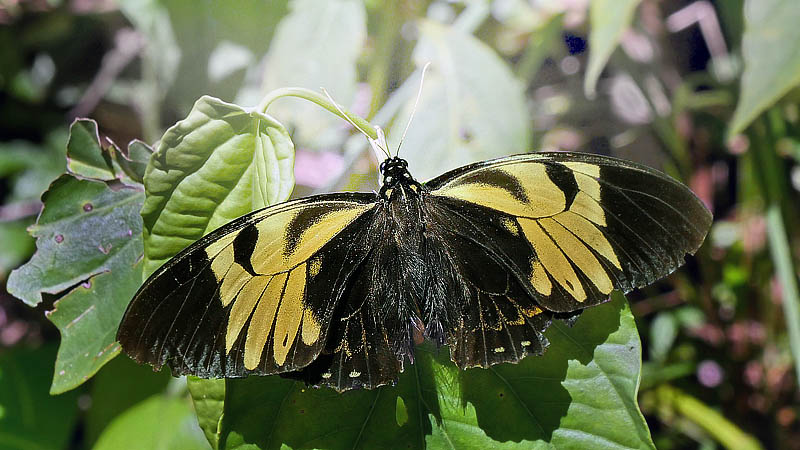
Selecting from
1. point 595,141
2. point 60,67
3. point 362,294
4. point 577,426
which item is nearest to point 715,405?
point 595,141

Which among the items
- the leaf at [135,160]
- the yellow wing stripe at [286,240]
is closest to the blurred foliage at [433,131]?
the leaf at [135,160]

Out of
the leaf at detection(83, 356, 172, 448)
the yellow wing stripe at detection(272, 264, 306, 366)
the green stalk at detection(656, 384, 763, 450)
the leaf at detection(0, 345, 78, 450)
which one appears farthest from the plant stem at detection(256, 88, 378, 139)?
the green stalk at detection(656, 384, 763, 450)

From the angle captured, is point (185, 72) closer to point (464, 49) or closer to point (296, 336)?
point (464, 49)

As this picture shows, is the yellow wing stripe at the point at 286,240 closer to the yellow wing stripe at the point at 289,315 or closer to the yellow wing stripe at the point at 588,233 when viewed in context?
the yellow wing stripe at the point at 289,315

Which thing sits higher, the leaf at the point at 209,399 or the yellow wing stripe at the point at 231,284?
the yellow wing stripe at the point at 231,284

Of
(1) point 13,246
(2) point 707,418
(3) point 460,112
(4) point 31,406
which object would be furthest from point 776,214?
(1) point 13,246

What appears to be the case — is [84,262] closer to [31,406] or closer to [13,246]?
[31,406]

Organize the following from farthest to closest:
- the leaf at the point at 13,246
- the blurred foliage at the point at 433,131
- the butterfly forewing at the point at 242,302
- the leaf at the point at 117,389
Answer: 1. the leaf at the point at 13,246
2. the leaf at the point at 117,389
3. the blurred foliage at the point at 433,131
4. the butterfly forewing at the point at 242,302

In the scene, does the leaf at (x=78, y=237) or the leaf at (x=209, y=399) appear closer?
the leaf at (x=209, y=399)
